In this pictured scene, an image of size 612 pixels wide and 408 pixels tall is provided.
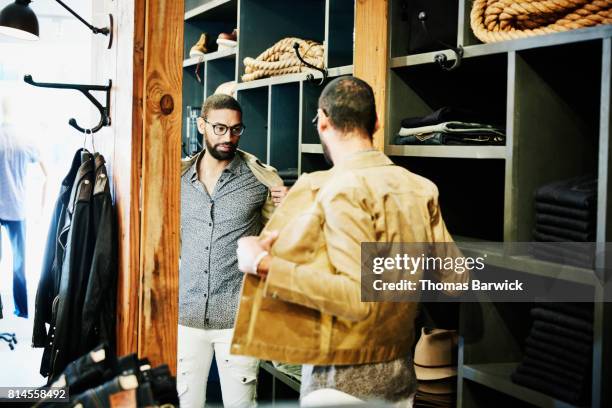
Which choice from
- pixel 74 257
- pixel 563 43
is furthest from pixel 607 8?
pixel 74 257

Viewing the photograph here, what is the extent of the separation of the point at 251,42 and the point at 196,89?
1299mm

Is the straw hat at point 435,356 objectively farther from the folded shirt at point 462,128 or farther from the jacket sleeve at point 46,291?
the jacket sleeve at point 46,291

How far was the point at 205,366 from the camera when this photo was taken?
313 cm

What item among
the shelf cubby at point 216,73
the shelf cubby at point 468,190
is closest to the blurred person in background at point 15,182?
the shelf cubby at point 216,73

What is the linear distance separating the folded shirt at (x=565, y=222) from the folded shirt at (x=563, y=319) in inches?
10.6

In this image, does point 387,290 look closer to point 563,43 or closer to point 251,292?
point 251,292

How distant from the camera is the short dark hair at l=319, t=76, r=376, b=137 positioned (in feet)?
6.90

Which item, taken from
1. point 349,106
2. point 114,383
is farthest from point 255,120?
point 114,383

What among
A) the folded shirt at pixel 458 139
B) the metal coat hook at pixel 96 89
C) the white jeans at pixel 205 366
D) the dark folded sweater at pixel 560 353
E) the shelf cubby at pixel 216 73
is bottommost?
the white jeans at pixel 205 366

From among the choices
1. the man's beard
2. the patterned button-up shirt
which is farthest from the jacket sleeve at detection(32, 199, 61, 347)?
the man's beard

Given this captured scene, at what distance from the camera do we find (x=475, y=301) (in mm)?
2461

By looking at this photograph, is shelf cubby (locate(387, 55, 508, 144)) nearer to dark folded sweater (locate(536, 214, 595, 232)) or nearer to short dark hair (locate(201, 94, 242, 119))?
dark folded sweater (locate(536, 214, 595, 232))

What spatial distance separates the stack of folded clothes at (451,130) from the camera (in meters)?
2.52

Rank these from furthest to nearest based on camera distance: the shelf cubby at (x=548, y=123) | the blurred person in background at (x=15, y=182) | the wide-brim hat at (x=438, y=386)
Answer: the blurred person in background at (x=15, y=182) < the wide-brim hat at (x=438, y=386) < the shelf cubby at (x=548, y=123)
